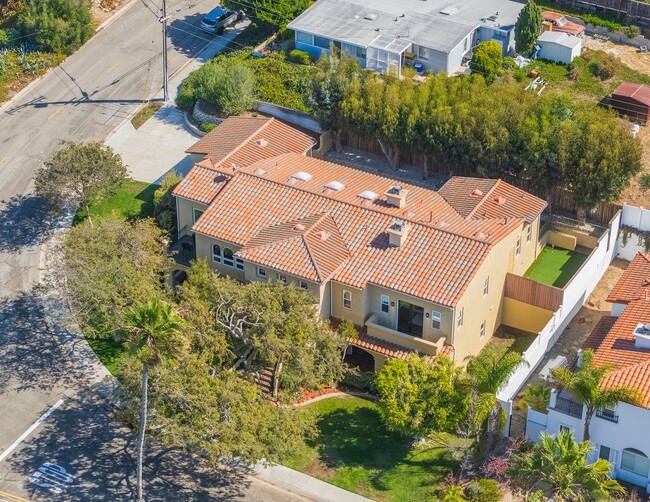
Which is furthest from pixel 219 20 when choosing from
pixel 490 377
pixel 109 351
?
pixel 490 377

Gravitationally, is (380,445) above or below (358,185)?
below

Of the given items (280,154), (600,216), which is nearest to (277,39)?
(280,154)

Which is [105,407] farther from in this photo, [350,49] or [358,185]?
[350,49]

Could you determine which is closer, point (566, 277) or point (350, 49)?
point (566, 277)

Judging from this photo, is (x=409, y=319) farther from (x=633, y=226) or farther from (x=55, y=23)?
(x=55, y=23)

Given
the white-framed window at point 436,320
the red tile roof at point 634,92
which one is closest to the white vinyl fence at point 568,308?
the white-framed window at point 436,320

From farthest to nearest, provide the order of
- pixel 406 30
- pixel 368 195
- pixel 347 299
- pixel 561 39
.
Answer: pixel 561 39 → pixel 406 30 → pixel 368 195 → pixel 347 299
